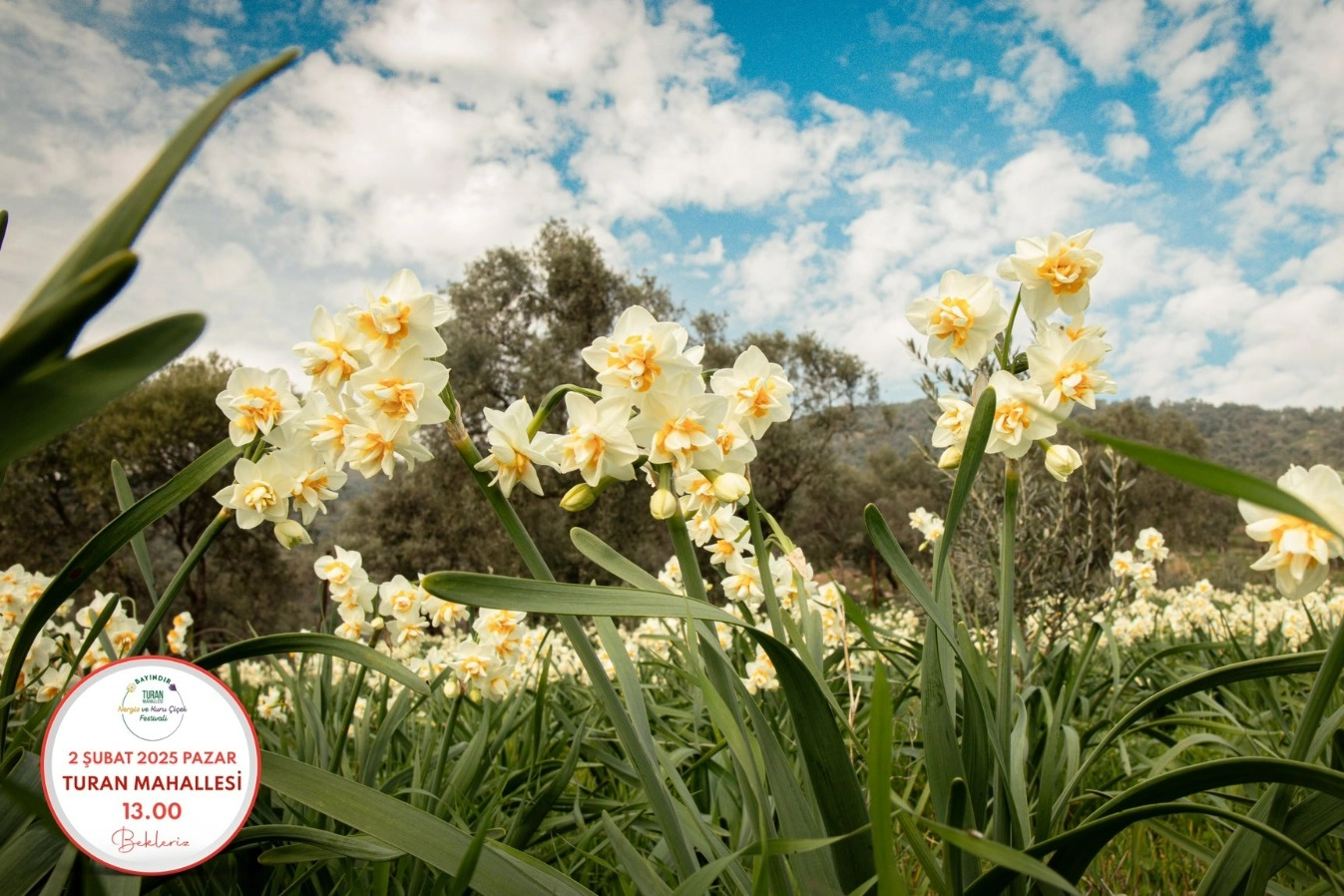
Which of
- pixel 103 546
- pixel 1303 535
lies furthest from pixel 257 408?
pixel 1303 535

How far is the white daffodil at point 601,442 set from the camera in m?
1.11

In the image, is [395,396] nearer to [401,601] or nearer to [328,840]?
[328,840]

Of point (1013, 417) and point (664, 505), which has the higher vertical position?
point (1013, 417)

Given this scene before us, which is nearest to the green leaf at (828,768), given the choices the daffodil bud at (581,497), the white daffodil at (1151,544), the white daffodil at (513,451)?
the daffodil bud at (581,497)

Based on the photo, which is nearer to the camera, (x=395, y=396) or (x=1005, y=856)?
(x=1005, y=856)

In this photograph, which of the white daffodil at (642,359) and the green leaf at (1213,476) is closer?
the green leaf at (1213,476)

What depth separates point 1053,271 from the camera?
4.42ft

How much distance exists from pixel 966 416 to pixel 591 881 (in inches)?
58.6

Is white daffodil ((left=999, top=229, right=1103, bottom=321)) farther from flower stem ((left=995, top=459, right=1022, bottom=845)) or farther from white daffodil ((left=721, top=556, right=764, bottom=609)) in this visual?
white daffodil ((left=721, top=556, right=764, bottom=609))

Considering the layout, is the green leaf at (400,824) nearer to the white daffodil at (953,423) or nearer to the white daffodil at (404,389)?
the white daffodil at (404,389)

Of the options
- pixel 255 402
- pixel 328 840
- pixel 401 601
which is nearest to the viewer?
pixel 328 840

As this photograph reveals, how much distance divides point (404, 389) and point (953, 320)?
100 centimetres

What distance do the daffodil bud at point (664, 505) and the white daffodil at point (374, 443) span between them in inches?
14.1

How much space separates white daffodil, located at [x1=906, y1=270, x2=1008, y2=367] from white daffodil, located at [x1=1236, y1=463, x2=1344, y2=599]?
21.4 inches
